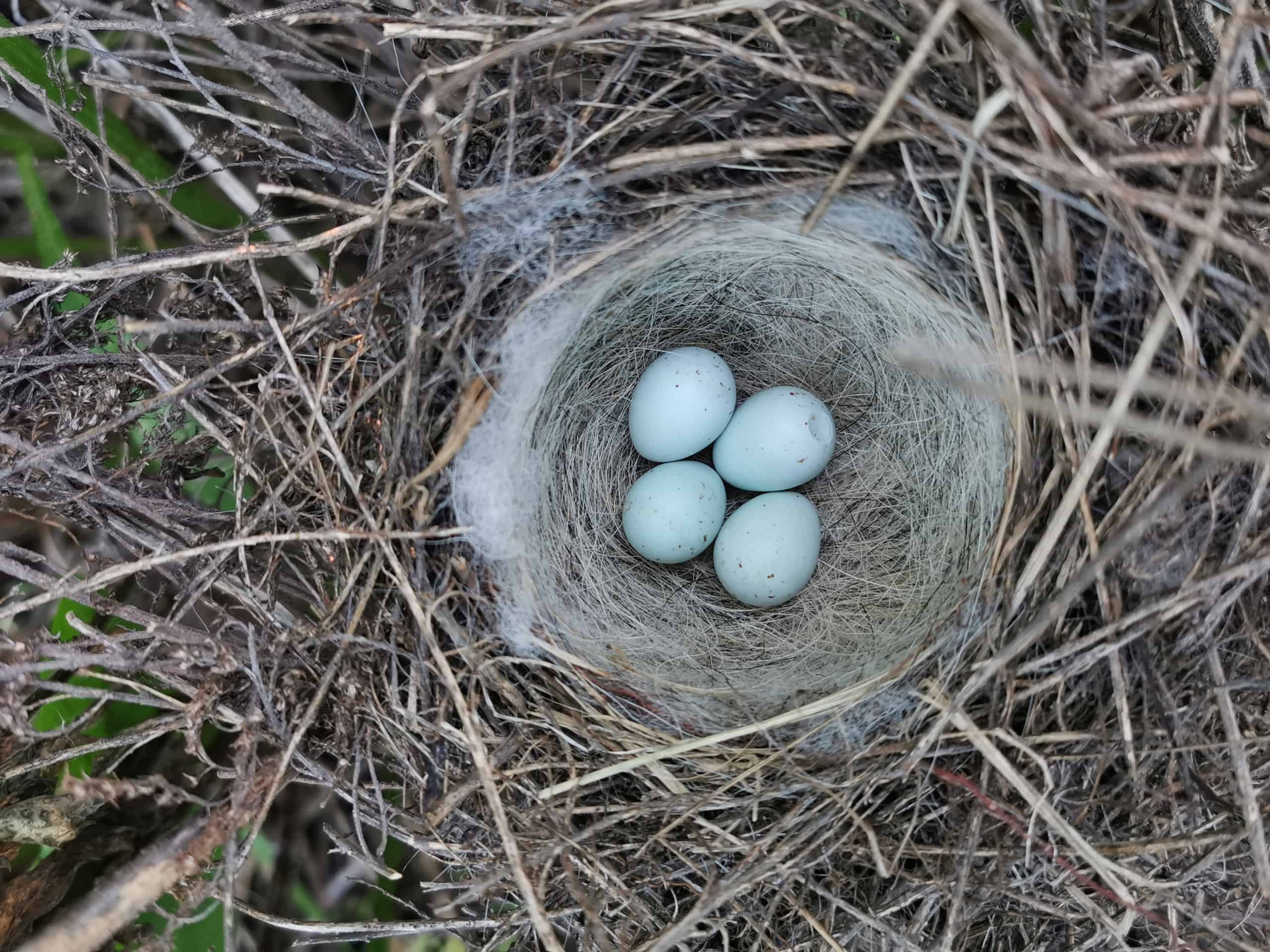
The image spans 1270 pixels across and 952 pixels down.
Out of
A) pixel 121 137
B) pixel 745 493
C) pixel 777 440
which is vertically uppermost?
pixel 121 137

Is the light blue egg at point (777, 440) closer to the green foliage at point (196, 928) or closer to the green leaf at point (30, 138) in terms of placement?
the green foliage at point (196, 928)

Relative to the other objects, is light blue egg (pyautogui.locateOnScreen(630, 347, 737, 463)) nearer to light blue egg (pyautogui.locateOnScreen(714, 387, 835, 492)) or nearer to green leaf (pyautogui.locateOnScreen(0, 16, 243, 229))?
light blue egg (pyautogui.locateOnScreen(714, 387, 835, 492))

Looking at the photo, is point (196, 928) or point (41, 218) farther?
point (41, 218)

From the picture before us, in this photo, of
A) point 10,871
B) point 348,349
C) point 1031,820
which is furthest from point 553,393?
point 10,871

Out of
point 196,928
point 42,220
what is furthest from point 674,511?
point 42,220

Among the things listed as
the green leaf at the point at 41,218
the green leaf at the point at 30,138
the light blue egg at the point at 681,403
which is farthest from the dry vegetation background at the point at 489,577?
the light blue egg at the point at 681,403

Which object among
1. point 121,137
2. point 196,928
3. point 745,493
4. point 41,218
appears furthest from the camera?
point 745,493

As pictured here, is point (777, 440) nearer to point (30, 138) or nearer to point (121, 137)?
point (121, 137)
